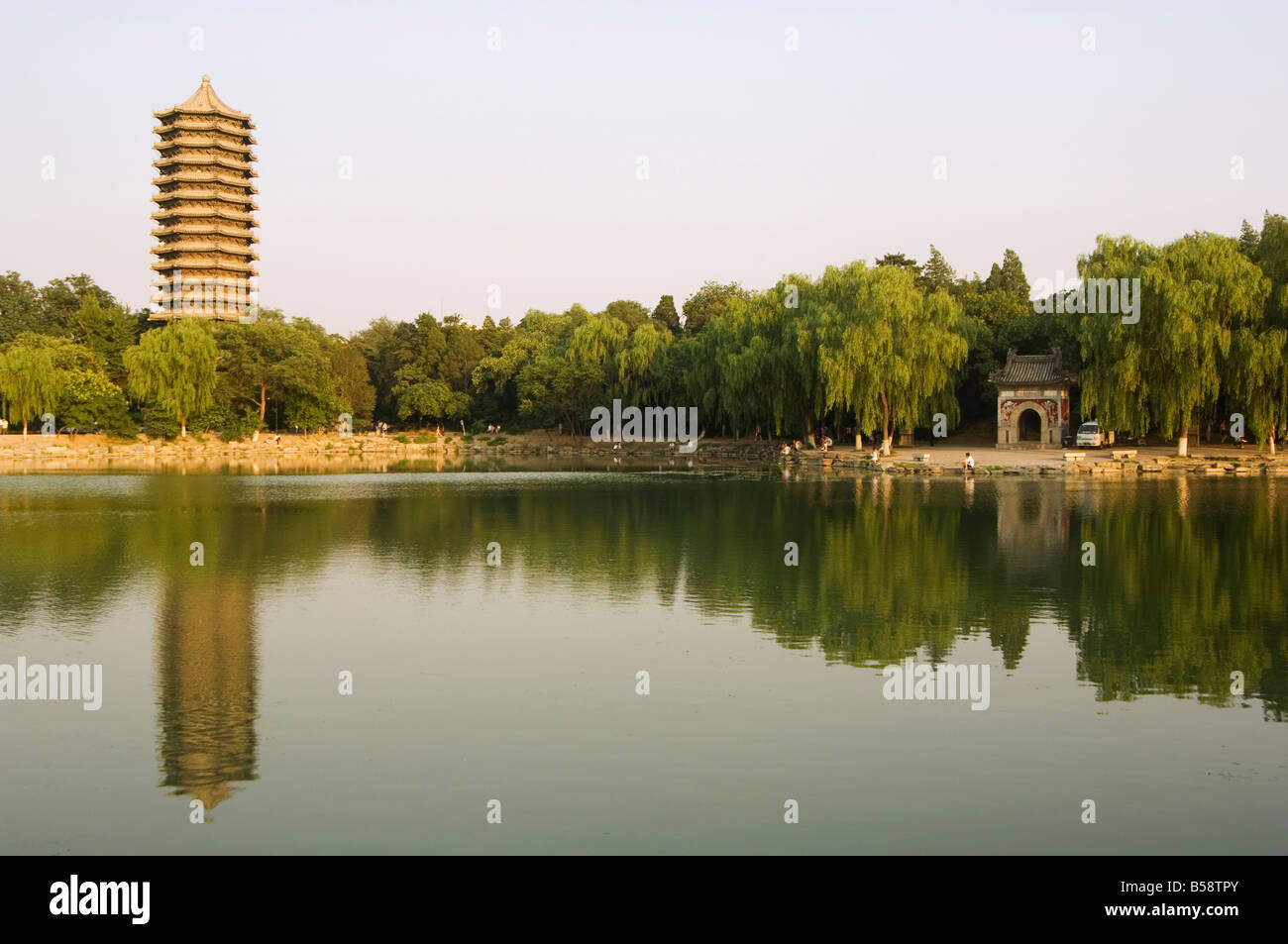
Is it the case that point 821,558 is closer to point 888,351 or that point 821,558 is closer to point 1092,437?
point 888,351

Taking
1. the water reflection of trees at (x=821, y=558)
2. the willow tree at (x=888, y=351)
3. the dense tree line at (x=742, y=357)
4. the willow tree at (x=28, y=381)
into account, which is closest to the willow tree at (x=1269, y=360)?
the dense tree line at (x=742, y=357)

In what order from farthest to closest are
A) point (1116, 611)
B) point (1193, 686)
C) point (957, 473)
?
point (957, 473) → point (1116, 611) → point (1193, 686)

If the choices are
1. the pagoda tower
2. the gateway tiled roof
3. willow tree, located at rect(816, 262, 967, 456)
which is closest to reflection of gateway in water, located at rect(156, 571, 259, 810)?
willow tree, located at rect(816, 262, 967, 456)

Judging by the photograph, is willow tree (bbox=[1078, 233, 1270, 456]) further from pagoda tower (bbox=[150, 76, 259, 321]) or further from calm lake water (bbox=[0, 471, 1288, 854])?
pagoda tower (bbox=[150, 76, 259, 321])

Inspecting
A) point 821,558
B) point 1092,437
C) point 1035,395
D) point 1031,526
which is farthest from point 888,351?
point 821,558

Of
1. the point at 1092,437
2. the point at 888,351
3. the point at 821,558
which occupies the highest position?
the point at 888,351

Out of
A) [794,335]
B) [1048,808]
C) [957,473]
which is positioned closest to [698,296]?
[794,335]

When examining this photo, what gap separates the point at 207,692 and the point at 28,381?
5330 centimetres

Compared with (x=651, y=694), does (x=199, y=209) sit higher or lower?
higher

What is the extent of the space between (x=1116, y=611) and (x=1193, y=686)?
327 centimetres

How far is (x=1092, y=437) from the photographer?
4016 centimetres
